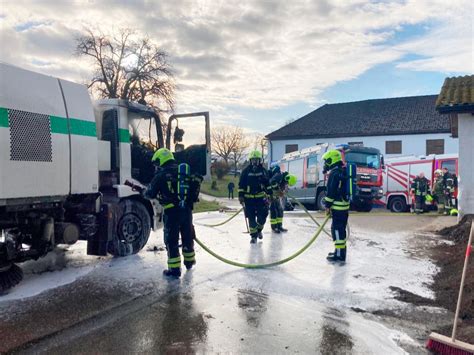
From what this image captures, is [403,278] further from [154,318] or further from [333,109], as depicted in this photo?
[333,109]

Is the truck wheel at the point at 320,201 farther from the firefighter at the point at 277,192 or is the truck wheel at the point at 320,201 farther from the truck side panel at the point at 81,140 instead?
the truck side panel at the point at 81,140

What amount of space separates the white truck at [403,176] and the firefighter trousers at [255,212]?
1161 centimetres

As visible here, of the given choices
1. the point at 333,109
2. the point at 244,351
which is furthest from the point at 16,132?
the point at 333,109

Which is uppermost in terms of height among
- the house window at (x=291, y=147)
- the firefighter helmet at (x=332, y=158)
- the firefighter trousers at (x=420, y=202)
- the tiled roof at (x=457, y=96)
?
Result: the house window at (x=291, y=147)

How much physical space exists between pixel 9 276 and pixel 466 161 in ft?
31.0

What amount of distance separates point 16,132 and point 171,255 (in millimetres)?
2575

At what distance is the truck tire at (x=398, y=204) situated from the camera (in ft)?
59.4

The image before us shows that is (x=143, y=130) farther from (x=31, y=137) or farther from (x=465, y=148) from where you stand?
(x=465, y=148)

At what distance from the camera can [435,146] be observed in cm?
3234

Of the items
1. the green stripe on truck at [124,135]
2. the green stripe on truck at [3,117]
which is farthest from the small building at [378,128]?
the green stripe on truck at [3,117]

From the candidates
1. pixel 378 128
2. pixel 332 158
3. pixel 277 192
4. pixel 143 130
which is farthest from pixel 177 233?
pixel 378 128

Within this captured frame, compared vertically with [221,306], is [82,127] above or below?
above

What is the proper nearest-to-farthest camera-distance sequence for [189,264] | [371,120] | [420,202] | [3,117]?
[3,117] < [189,264] < [420,202] < [371,120]

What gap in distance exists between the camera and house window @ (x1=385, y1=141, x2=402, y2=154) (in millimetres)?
33594
